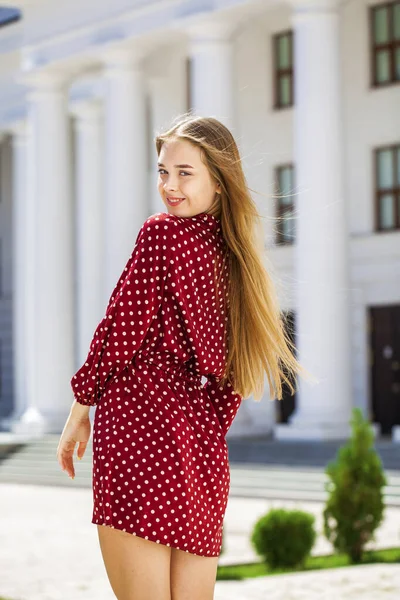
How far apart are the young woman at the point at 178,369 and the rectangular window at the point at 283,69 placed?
87.8 feet

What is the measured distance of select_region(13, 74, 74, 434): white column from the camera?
99.2 feet

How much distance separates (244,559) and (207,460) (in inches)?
343

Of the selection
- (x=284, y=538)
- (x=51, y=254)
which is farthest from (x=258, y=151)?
(x=284, y=538)

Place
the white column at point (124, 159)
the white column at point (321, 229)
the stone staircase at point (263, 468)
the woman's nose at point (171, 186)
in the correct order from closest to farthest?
the woman's nose at point (171, 186) < the stone staircase at point (263, 468) < the white column at point (321, 229) < the white column at point (124, 159)

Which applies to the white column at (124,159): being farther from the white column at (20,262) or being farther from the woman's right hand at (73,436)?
the woman's right hand at (73,436)

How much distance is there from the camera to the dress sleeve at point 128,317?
3.49 metres

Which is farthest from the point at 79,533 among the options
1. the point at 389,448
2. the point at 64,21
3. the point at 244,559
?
the point at 64,21

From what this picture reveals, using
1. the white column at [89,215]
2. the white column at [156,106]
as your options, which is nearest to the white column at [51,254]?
the white column at [89,215]

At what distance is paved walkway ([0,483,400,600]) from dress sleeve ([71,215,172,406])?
17.8 ft

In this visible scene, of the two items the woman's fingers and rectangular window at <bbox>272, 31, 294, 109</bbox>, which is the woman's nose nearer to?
the woman's fingers

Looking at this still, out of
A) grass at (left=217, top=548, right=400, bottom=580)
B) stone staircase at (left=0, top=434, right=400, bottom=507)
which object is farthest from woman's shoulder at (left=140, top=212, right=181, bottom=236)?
stone staircase at (left=0, top=434, right=400, bottom=507)

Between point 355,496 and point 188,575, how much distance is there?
751 centimetres

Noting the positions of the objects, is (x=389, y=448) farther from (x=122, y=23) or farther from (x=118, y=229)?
(x=122, y=23)

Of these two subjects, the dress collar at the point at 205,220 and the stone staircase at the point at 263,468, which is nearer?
the dress collar at the point at 205,220
